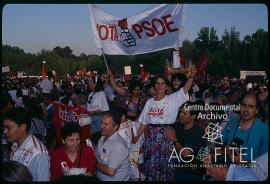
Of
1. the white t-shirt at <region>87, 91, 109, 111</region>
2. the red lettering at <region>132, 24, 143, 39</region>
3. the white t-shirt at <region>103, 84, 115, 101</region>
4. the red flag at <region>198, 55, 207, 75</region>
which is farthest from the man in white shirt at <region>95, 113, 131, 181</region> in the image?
the white t-shirt at <region>103, 84, 115, 101</region>

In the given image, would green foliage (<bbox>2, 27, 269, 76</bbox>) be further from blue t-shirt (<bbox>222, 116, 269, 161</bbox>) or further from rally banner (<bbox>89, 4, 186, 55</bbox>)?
blue t-shirt (<bbox>222, 116, 269, 161</bbox>)

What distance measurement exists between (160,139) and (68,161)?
1.02 m

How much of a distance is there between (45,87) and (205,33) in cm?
244

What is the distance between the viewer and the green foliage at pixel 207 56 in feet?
14.3

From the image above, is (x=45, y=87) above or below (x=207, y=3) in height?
below

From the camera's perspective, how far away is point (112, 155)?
4.51 m

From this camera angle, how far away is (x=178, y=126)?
4.80 metres

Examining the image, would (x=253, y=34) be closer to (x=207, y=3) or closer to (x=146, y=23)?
(x=207, y=3)

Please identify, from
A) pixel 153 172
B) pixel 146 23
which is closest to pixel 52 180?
pixel 153 172

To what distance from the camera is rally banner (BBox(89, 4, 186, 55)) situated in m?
4.54

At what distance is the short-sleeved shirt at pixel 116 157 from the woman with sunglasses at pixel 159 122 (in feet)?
1.12

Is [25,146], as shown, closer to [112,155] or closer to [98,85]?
[112,155]

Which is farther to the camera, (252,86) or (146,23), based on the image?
(146,23)

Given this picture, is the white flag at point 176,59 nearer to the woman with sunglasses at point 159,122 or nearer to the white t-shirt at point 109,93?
the woman with sunglasses at point 159,122
